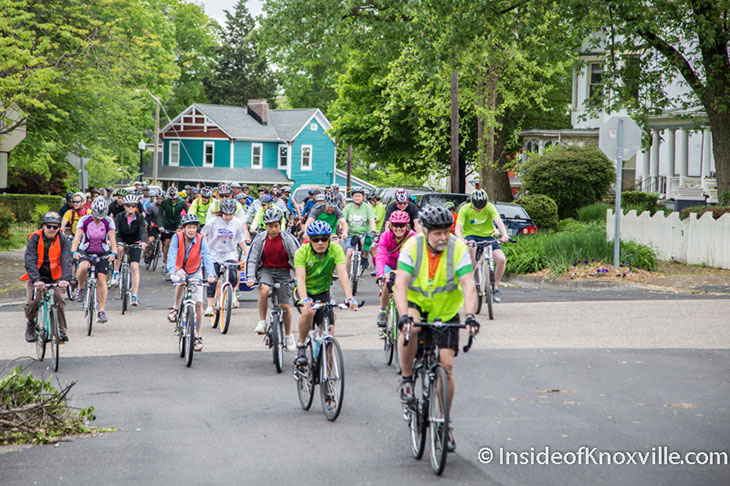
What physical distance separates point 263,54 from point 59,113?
638 centimetres

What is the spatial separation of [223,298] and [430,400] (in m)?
7.29

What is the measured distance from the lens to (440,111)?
35000mm

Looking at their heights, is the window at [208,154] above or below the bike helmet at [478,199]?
above

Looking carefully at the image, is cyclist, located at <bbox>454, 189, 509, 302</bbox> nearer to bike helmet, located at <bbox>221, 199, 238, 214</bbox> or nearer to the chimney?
bike helmet, located at <bbox>221, 199, 238, 214</bbox>

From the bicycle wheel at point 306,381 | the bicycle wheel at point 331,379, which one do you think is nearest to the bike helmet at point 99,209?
the bicycle wheel at point 306,381

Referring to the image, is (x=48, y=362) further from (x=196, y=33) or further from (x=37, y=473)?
(x=196, y=33)

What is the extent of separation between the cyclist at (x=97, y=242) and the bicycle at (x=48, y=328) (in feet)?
8.26

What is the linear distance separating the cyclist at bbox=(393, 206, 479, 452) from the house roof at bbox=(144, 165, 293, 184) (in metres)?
65.9

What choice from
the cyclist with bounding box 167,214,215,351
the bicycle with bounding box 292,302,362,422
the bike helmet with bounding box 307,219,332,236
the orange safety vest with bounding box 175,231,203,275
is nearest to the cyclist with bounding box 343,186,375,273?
the cyclist with bounding box 167,214,215,351

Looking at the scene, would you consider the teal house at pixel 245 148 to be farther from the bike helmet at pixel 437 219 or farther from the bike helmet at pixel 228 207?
the bike helmet at pixel 437 219

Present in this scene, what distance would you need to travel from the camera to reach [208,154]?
7400 centimetres

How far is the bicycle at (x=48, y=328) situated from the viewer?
10477mm

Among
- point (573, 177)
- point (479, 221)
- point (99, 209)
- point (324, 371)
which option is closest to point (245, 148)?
point (573, 177)

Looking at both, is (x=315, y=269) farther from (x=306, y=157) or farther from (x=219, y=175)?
(x=306, y=157)
